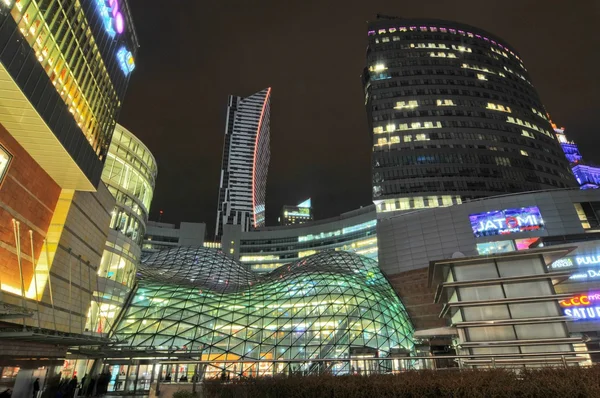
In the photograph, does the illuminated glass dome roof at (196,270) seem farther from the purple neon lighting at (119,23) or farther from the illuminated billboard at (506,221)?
the illuminated billboard at (506,221)

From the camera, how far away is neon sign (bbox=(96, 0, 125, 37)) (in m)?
28.7

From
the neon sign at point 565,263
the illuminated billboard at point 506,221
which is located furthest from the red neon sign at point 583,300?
the illuminated billboard at point 506,221

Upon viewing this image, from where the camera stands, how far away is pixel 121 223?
36375 mm

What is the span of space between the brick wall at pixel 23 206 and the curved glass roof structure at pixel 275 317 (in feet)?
52.5

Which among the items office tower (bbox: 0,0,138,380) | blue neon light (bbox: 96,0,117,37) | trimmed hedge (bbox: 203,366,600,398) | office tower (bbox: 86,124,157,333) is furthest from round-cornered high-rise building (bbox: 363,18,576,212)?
trimmed hedge (bbox: 203,366,600,398)

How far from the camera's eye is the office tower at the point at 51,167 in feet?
59.2

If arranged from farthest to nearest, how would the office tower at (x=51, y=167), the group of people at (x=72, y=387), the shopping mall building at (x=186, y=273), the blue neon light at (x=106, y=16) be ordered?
the blue neon light at (x=106, y=16) < the group of people at (x=72, y=387) < the office tower at (x=51, y=167) < the shopping mall building at (x=186, y=273)

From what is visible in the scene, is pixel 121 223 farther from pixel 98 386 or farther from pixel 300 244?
pixel 300 244

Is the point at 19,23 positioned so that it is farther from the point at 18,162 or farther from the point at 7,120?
the point at 18,162

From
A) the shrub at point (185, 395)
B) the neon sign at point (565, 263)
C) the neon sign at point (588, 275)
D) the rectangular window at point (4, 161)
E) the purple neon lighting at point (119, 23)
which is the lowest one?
the shrub at point (185, 395)

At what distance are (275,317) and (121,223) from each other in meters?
23.0

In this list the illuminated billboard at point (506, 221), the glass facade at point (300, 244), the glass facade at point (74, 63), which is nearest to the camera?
the glass facade at point (74, 63)

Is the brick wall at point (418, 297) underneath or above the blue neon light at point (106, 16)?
underneath

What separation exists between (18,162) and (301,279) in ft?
132
